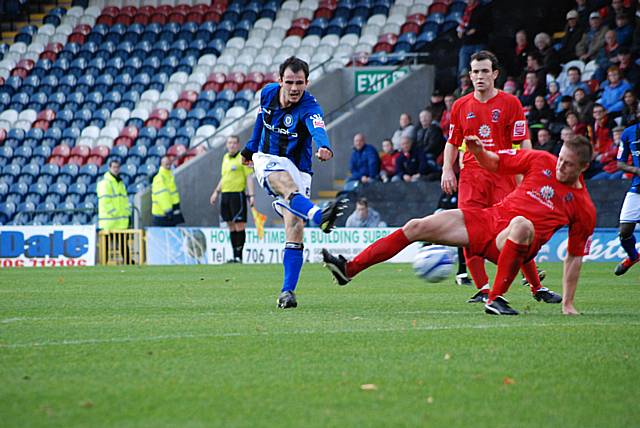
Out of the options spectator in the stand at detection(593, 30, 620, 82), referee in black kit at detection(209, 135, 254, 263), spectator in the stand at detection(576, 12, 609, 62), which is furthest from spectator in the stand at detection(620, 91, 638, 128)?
referee in black kit at detection(209, 135, 254, 263)

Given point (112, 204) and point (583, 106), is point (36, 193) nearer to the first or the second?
point (112, 204)

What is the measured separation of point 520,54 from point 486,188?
1309cm

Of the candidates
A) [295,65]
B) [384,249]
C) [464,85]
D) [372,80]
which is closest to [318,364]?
[384,249]

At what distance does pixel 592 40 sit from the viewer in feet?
67.3

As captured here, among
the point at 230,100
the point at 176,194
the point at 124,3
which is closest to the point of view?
the point at 176,194

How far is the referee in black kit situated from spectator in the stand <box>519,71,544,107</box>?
17.3ft

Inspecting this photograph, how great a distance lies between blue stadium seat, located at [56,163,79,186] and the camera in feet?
85.3

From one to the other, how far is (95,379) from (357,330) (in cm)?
217

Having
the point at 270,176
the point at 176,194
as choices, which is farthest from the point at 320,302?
the point at 176,194

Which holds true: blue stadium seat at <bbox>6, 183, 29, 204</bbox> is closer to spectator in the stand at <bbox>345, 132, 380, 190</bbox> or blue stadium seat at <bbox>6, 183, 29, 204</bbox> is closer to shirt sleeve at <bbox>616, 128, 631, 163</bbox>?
spectator in the stand at <bbox>345, 132, 380, 190</bbox>

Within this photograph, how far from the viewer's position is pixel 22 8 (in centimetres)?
3275

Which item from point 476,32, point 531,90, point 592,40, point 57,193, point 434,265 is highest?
point 476,32

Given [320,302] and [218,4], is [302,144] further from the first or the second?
[218,4]

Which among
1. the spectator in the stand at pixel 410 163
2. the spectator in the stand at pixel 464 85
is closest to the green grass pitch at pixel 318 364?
the spectator in the stand at pixel 410 163
